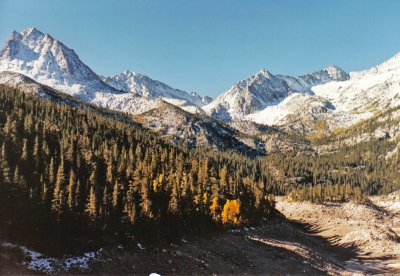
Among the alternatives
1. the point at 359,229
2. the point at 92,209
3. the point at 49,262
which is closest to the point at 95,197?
the point at 92,209

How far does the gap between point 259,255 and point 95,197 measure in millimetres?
35583

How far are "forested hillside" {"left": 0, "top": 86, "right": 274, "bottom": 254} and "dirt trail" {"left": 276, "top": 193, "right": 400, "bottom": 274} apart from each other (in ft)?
87.4

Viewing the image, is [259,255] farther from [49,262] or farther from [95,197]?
[49,262]

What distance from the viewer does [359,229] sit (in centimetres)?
13438

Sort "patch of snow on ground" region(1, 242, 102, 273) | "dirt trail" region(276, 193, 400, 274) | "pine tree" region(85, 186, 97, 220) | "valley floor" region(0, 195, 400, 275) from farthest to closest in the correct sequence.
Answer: "dirt trail" region(276, 193, 400, 274)
"pine tree" region(85, 186, 97, 220)
"valley floor" region(0, 195, 400, 275)
"patch of snow on ground" region(1, 242, 102, 273)

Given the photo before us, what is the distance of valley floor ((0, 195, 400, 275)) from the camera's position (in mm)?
56125

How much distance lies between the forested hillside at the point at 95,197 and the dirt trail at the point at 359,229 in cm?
2664

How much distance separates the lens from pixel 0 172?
7231cm

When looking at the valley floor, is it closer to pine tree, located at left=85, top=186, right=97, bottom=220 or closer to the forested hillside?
the forested hillside

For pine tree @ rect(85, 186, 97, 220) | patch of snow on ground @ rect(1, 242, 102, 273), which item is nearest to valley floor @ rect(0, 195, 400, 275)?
patch of snow on ground @ rect(1, 242, 102, 273)

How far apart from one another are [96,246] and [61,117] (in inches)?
5005

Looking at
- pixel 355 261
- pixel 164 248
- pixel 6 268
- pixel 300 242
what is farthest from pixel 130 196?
pixel 355 261

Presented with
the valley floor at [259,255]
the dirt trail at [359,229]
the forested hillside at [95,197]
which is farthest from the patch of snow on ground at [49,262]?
the dirt trail at [359,229]

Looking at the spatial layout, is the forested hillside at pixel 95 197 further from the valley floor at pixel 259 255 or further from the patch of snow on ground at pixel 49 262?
the valley floor at pixel 259 255
